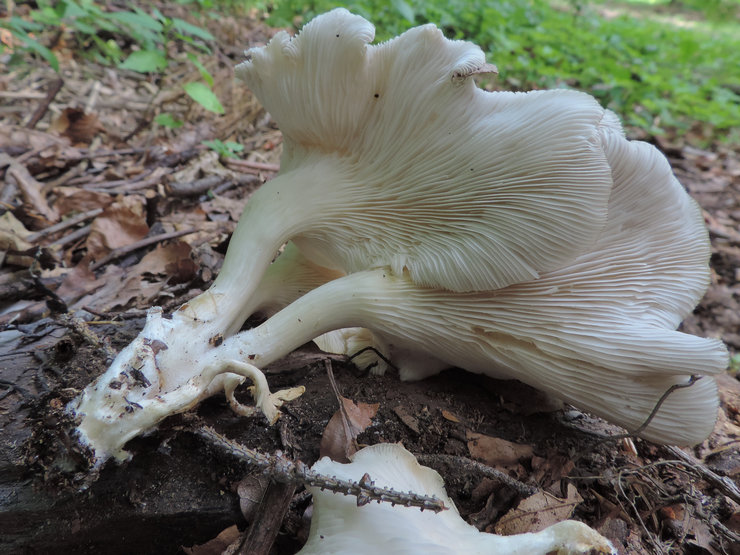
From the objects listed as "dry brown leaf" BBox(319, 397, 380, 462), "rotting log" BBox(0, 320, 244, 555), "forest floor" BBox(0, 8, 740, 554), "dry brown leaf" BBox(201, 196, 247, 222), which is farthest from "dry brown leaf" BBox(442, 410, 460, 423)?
"dry brown leaf" BBox(201, 196, 247, 222)

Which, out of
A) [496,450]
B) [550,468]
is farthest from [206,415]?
[550,468]

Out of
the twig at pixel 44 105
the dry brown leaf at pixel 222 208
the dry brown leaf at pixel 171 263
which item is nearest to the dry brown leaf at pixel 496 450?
the dry brown leaf at pixel 171 263

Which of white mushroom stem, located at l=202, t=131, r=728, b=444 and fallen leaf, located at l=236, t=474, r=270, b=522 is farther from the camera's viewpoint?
white mushroom stem, located at l=202, t=131, r=728, b=444

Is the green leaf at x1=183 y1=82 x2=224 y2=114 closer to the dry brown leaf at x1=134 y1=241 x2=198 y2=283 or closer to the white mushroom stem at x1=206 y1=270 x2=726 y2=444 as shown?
the dry brown leaf at x1=134 y1=241 x2=198 y2=283

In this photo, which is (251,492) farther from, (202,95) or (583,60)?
(583,60)

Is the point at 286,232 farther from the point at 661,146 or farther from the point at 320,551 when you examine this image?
the point at 661,146

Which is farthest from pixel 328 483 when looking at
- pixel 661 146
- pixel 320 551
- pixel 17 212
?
pixel 661 146

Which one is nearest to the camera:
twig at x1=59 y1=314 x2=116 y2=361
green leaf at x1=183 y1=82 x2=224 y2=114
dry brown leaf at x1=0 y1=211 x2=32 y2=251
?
twig at x1=59 y1=314 x2=116 y2=361
